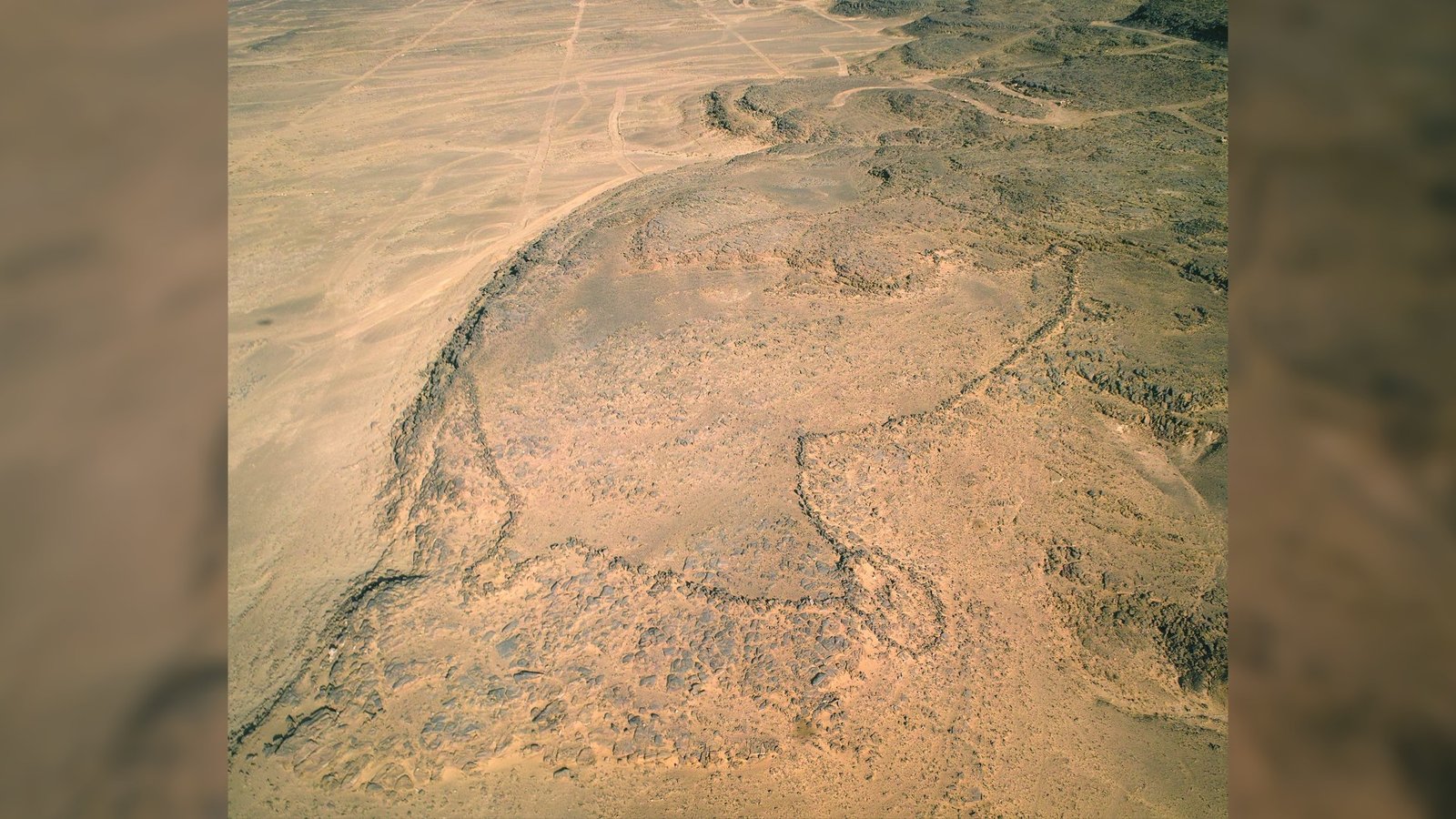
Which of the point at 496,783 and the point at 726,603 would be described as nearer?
the point at 496,783

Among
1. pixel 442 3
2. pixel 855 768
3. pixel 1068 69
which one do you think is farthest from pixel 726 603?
pixel 442 3

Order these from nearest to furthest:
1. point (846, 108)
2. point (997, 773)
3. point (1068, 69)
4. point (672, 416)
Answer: point (997, 773)
point (672, 416)
point (846, 108)
point (1068, 69)

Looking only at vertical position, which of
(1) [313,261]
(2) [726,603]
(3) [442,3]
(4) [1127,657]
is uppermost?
(3) [442,3]

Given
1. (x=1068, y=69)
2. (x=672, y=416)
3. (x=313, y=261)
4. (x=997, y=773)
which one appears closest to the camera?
(x=997, y=773)

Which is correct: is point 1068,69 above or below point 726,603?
above
